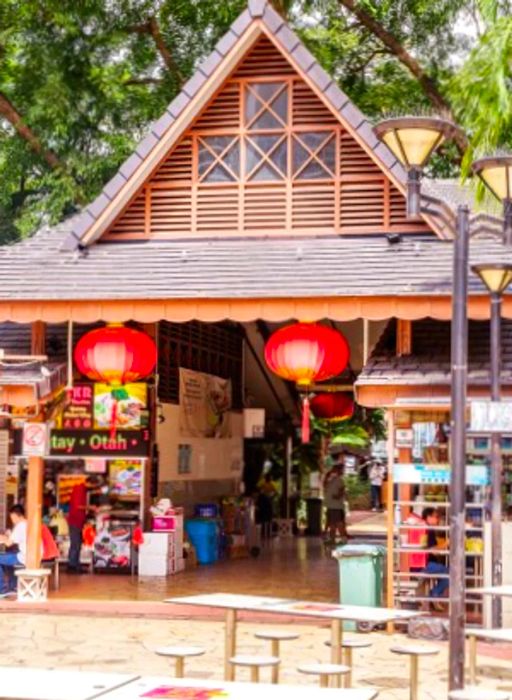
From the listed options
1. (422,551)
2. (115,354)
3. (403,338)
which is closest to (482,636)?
(422,551)

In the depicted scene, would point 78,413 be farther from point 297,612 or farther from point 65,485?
point 297,612

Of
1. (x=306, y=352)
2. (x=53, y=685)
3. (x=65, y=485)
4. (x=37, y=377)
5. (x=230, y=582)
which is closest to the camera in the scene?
(x=53, y=685)

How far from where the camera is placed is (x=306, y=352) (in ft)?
45.8

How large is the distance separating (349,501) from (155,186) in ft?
77.5

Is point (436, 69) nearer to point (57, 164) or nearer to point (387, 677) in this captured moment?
point (57, 164)

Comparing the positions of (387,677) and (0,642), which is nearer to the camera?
(387,677)

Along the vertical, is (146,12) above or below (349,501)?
above

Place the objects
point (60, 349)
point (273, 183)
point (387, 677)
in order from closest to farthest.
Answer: point (387, 677) < point (273, 183) < point (60, 349)

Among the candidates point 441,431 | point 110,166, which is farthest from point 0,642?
point 110,166

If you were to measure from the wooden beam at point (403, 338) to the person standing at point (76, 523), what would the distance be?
6.10 meters

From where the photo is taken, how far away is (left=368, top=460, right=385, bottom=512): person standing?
3406 cm

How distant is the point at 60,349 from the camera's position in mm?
17547

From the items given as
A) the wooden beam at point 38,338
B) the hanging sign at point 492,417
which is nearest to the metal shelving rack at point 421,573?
the hanging sign at point 492,417

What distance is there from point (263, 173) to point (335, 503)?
8.85m
